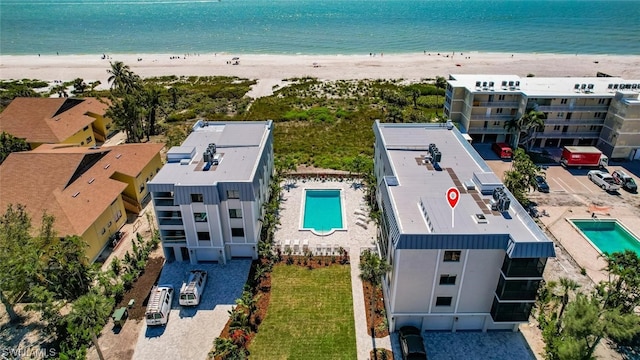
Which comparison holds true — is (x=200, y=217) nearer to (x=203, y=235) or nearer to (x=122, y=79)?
(x=203, y=235)

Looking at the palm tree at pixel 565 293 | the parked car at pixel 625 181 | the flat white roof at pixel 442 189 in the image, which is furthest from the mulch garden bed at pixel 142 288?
the parked car at pixel 625 181

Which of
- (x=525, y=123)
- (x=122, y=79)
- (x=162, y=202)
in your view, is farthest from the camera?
(x=122, y=79)

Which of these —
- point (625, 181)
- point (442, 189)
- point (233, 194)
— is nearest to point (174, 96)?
point (233, 194)

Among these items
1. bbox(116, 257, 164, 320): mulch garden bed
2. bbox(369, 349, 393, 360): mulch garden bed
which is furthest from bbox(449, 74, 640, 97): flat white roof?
bbox(116, 257, 164, 320): mulch garden bed

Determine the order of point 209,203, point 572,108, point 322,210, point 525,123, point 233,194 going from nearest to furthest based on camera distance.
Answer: point 209,203 → point 233,194 → point 322,210 → point 525,123 → point 572,108

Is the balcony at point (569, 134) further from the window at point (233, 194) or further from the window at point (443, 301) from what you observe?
the window at point (233, 194)

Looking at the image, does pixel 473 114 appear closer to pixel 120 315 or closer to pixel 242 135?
pixel 242 135

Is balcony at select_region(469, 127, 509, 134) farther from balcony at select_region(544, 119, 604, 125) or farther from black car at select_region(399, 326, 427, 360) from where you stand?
black car at select_region(399, 326, 427, 360)
